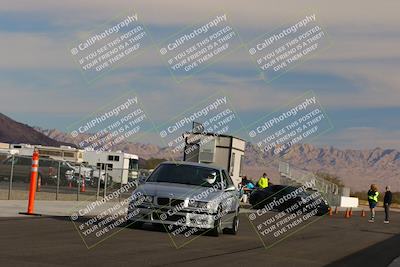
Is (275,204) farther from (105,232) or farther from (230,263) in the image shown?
(230,263)

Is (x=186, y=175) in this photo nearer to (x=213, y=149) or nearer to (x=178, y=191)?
(x=178, y=191)

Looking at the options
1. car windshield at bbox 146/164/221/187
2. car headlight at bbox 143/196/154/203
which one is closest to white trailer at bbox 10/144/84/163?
car windshield at bbox 146/164/221/187

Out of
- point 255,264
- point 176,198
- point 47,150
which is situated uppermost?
point 47,150

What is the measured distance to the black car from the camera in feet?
126

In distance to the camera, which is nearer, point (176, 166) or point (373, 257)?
point (373, 257)

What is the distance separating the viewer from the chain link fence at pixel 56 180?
2919 centimetres

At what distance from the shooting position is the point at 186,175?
18203 mm

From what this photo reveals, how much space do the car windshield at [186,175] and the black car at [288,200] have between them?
787 inches

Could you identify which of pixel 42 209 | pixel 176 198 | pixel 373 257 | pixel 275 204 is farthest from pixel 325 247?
pixel 275 204

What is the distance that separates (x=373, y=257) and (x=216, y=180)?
13.0ft

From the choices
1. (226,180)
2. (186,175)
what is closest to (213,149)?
(226,180)

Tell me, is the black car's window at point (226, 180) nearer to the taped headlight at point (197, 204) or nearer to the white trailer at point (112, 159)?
the taped headlight at point (197, 204)

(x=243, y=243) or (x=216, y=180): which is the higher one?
(x=216, y=180)

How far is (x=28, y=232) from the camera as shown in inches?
594
